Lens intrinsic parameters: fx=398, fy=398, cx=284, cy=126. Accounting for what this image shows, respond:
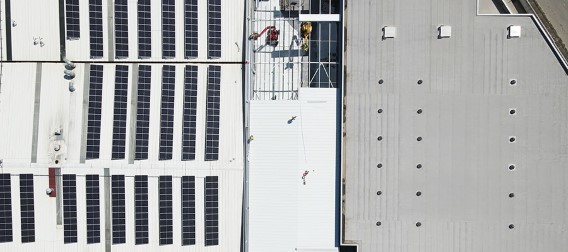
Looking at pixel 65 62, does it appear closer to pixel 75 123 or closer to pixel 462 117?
pixel 75 123

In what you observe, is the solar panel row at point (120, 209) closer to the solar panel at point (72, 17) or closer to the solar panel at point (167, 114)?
the solar panel at point (167, 114)

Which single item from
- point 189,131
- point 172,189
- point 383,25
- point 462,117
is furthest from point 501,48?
point 172,189

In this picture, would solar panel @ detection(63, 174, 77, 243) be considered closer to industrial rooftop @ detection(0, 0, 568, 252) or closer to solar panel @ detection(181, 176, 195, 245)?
industrial rooftop @ detection(0, 0, 568, 252)

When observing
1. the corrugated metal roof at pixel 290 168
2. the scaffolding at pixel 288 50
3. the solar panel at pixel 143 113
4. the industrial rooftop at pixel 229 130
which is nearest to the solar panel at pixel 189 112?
the industrial rooftop at pixel 229 130

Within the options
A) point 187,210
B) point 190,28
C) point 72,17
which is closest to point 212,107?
point 190,28

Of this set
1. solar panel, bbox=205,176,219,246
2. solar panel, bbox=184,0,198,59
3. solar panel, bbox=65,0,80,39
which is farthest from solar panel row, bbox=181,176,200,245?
solar panel, bbox=65,0,80,39

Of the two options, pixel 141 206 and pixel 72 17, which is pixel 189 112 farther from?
pixel 72 17
